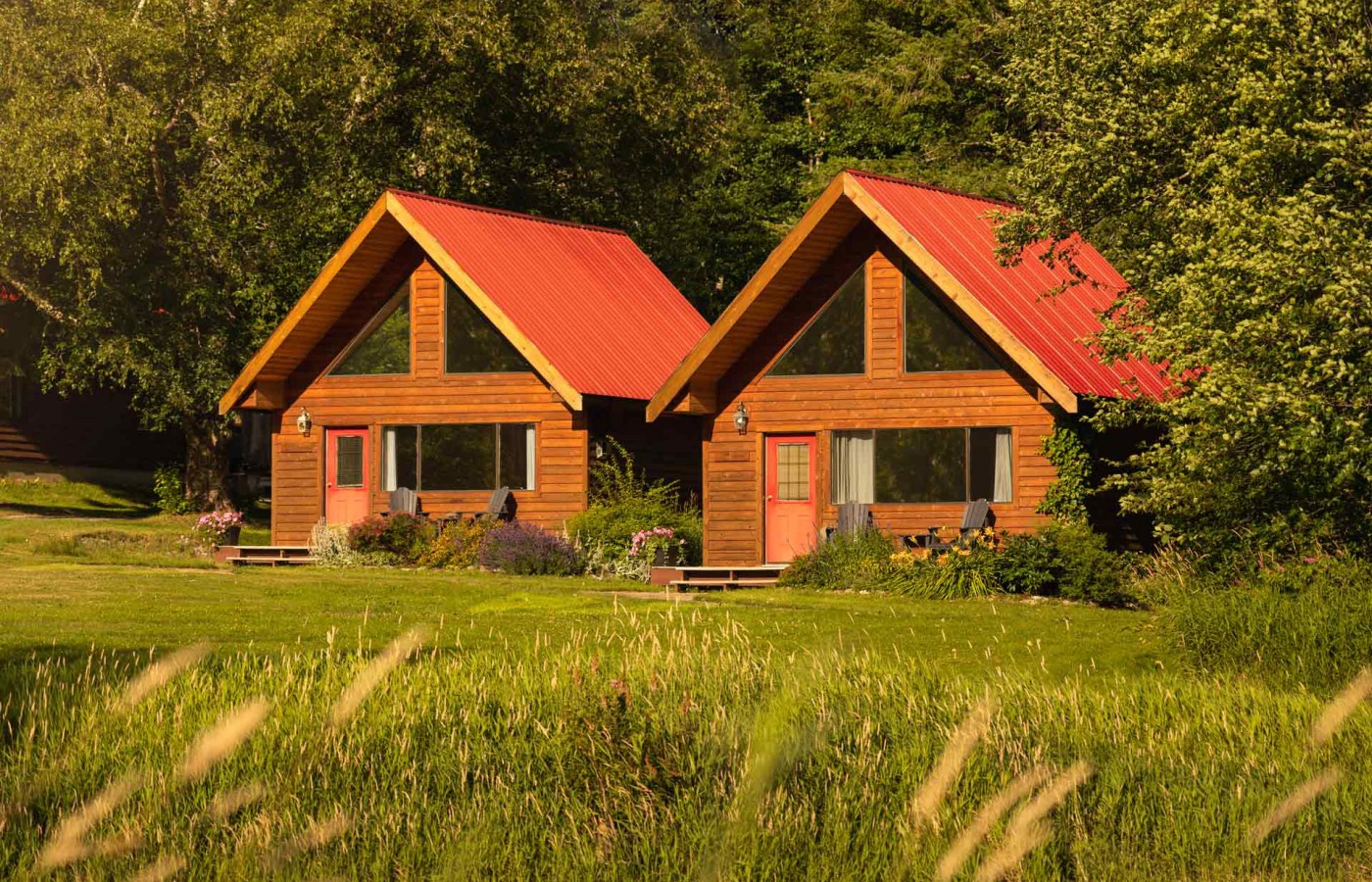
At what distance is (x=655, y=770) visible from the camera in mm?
11289

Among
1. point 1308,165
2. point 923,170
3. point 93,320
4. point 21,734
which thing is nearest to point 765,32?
point 923,170

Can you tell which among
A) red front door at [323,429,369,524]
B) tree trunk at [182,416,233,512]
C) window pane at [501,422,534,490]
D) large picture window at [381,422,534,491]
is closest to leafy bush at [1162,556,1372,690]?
window pane at [501,422,534,490]

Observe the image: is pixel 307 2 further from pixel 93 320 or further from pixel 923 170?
pixel 923 170

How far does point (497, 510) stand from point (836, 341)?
6.11m

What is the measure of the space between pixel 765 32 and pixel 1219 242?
38.2 metres

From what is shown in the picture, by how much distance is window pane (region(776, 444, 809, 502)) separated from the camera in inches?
1193

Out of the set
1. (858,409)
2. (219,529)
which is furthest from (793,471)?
(219,529)

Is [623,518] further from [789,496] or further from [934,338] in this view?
[934,338]

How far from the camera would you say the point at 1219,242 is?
60.7 feet

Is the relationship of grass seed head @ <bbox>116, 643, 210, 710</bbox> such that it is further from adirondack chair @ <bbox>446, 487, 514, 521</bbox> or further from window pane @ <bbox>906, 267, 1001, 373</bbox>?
adirondack chair @ <bbox>446, 487, 514, 521</bbox>

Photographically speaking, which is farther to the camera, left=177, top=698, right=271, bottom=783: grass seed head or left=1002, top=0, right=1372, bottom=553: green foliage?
left=1002, top=0, right=1372, bottom=553: green foliage

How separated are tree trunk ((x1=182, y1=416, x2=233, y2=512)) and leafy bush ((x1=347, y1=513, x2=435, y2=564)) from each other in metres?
9.70

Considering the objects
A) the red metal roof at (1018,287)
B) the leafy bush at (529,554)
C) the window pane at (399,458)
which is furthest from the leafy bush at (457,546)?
the red metal roof at (1018,287)

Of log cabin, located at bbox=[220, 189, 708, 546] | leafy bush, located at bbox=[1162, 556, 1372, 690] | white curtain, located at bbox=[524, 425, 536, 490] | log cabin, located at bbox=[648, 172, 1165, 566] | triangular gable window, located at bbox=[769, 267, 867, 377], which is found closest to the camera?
leafy bush, located at bbox=[1162, 556, 1372, 690]
